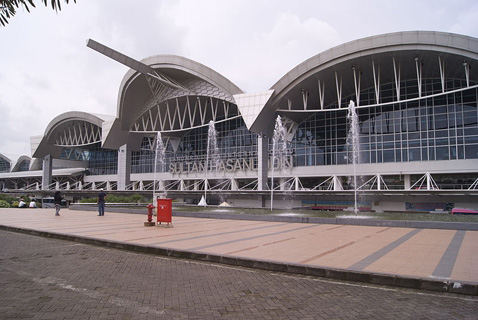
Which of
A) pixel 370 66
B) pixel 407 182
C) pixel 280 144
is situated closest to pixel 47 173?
pixel 280 144

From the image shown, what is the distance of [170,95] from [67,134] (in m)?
27.1

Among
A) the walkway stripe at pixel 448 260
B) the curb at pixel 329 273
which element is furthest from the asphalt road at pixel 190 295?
the walkway stripe at pixel 448 260

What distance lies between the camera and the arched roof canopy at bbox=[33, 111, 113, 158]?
5603 cm

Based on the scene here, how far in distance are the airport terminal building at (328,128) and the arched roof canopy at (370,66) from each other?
10cm

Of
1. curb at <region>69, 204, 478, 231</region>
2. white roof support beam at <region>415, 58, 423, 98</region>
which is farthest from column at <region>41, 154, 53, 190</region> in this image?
white roof support beam at <region>415, 58, 423, 98</region>

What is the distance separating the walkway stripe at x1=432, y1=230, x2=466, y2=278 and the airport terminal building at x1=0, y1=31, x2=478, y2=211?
1998 cm

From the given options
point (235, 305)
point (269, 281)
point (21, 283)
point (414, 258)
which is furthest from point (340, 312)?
point (21, 283)

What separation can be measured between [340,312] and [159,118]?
46.0 m

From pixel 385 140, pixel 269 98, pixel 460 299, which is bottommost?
pixel 460 299

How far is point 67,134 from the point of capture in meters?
62.6

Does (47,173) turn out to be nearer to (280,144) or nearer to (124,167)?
(124,167)

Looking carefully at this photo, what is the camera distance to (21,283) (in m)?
5.97

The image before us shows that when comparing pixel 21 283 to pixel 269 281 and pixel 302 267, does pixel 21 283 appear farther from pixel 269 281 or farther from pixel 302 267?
pixel 302 267

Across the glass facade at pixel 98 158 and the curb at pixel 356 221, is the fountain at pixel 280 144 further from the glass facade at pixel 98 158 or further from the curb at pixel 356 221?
the glass facade at pixel 98 158
